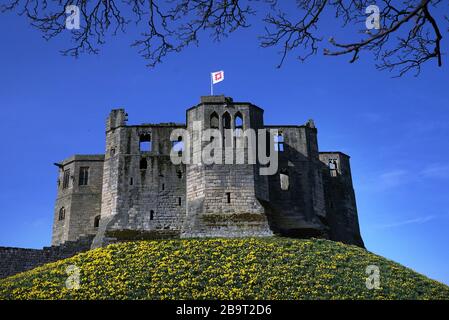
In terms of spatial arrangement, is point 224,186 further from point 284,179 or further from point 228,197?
point 284,179

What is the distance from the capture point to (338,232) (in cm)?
4231

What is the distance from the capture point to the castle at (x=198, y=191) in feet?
120

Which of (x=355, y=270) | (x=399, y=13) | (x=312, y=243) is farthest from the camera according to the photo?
(x=312, y=243)

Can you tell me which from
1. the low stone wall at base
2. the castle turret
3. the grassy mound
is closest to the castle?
the castle turret

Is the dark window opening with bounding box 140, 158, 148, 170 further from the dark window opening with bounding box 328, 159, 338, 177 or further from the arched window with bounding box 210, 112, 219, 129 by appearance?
the dark window opening with bounding box 328, 159, 338, 177

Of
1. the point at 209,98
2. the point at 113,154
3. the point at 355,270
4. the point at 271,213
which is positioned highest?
the point at 209,98

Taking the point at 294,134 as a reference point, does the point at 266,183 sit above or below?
below

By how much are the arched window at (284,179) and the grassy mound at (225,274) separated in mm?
7375

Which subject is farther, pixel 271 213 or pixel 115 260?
pixel 271 213

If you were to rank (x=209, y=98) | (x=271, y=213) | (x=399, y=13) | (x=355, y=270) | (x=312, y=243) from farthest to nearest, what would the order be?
(x=209, y=98) < (x=271, y=213) < (x=312, y=243) < (x=355, y=270) < (x=399, y=13)

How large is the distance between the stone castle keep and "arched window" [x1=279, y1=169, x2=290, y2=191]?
0.07 m

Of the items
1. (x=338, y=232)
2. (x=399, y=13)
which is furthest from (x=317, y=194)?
(x=399, y=13)

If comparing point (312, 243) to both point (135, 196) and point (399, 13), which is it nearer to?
point (135, 196)

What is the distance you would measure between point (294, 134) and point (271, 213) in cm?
738
